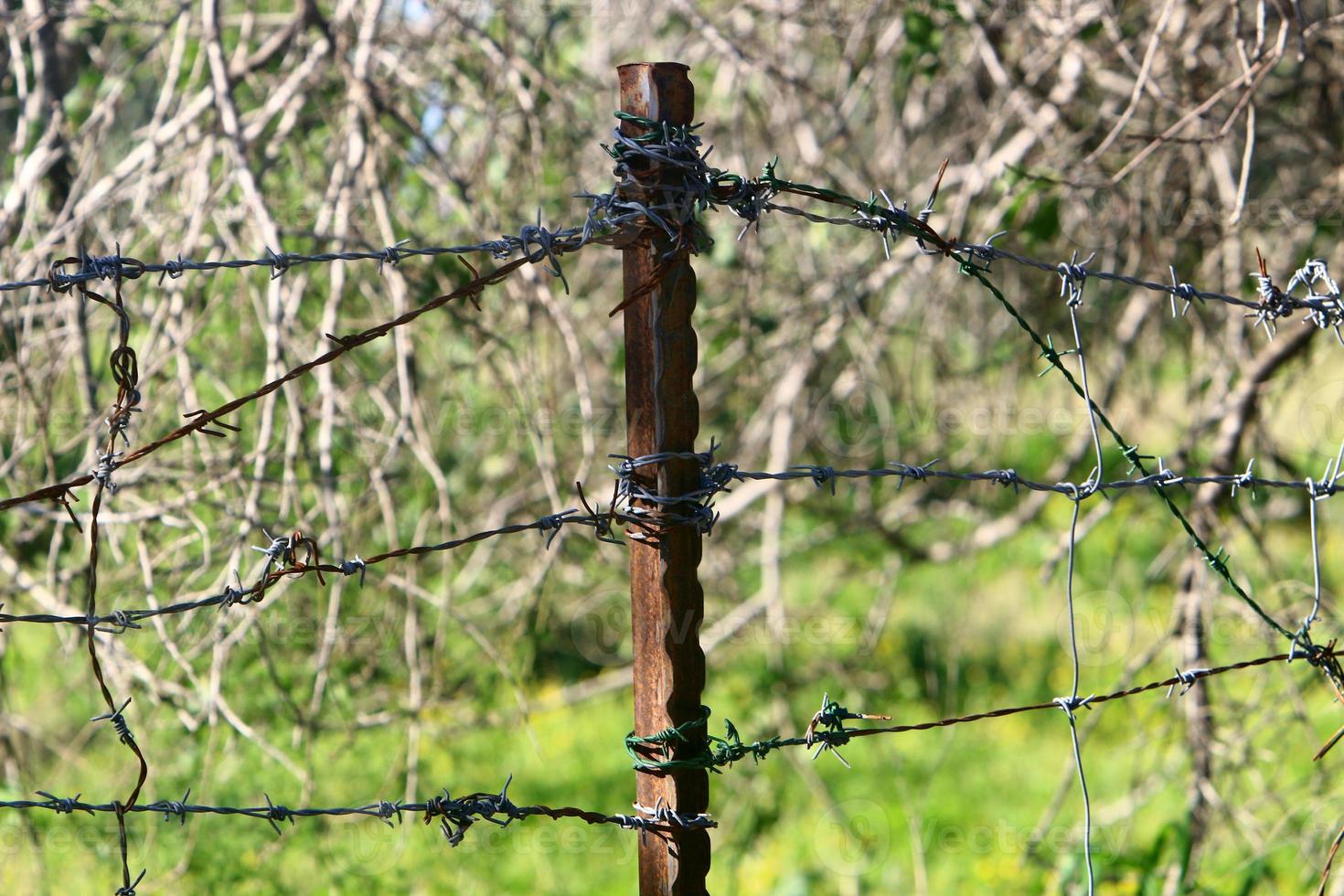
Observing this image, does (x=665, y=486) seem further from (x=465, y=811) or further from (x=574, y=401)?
(x=574, y=401)

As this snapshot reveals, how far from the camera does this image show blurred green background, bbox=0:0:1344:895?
246cm

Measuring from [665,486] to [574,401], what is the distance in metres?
3.16

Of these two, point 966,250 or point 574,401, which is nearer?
point 966,250

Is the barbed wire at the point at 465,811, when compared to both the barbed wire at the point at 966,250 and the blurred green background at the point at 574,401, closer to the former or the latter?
the blurred green background at the point at 574,401

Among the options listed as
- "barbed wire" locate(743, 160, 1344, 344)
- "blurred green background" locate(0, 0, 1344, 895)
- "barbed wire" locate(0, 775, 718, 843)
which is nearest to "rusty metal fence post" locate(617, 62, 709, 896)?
"barbed wire" locate(0, 775, 718, 843)

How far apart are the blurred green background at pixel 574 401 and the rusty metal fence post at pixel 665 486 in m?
0.81

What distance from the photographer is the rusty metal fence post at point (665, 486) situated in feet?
4.47

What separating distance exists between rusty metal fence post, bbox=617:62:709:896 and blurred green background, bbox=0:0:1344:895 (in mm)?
810

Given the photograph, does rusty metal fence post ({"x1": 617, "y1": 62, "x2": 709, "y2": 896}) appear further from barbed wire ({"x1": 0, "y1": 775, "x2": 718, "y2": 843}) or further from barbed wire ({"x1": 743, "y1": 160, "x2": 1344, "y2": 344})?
barbed wire ({"x1": 743, "y1": 160, "x2": 1344, "y2": 344})

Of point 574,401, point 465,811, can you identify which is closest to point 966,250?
point 465,811

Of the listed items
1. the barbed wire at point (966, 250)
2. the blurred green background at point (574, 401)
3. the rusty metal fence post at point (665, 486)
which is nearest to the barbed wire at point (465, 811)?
the rusty metal fence post at point (665, 486)

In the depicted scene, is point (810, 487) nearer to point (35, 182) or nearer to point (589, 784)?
point (589, 784)

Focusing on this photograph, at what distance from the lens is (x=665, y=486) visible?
1.39 m

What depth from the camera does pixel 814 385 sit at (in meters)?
4.15
